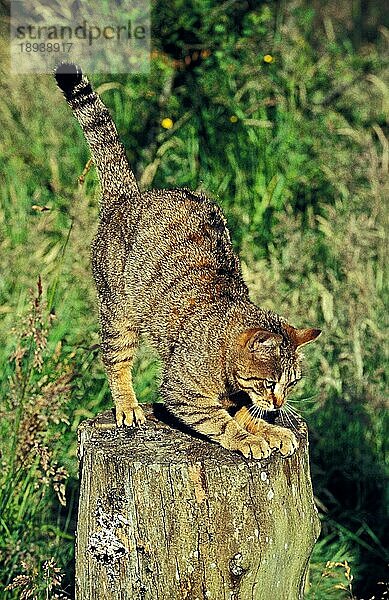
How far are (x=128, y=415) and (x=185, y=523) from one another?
2.06 ft

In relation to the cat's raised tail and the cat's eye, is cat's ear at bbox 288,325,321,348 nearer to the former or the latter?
the cat's eye

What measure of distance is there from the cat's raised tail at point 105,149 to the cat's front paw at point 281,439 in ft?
3.77

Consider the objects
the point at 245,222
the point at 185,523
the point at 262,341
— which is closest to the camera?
the point at 185,523

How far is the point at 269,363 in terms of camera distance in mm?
2811

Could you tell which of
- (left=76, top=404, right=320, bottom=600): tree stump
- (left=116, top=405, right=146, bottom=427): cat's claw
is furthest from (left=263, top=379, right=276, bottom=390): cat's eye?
(left=116, top=405, right=146, bottom=427): cat's claw

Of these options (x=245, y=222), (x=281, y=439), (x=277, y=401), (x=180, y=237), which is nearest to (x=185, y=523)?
(x=281, y=439)

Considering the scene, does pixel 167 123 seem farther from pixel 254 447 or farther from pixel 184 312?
pixel 254 447

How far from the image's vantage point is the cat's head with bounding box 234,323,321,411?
281cm

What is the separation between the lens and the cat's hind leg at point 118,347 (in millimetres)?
3309

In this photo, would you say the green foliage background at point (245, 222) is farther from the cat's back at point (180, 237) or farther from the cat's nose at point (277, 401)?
the cat's nose at point (277, 401)

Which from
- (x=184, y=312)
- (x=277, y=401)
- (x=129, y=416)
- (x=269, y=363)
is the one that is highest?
(x=184, y=312)

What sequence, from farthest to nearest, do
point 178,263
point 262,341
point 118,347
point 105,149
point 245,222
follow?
1. point 245,222
2. point 105,149
3. point 118,347
4. point 178,263
5. point 262,341

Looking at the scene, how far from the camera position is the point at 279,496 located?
2.67 meters

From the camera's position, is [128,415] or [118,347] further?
[118,347]
